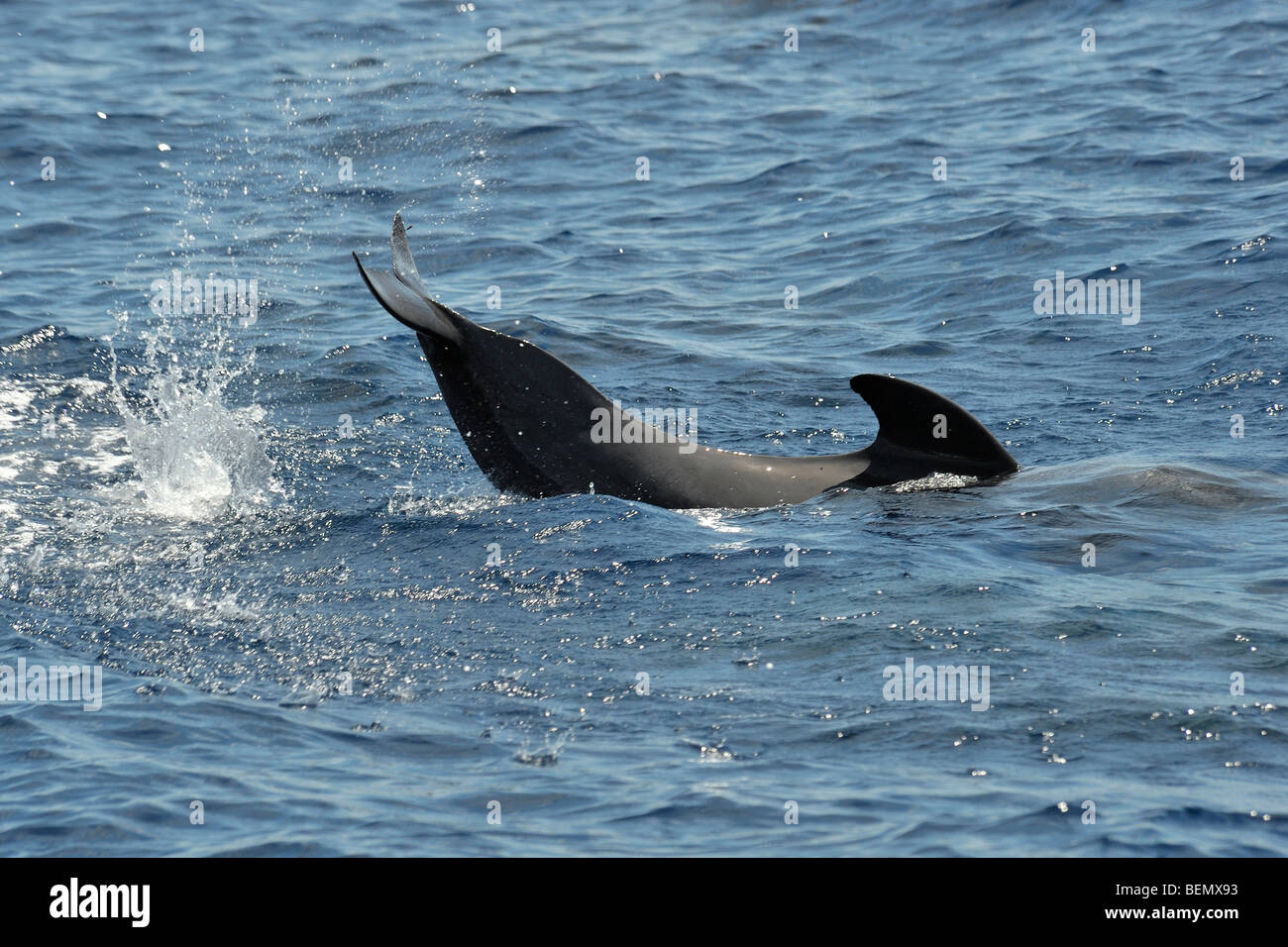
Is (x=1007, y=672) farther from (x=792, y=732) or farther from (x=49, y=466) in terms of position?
(x=49, y=466)

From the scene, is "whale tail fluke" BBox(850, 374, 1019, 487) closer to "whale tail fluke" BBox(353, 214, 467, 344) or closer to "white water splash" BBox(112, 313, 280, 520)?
"whale tail fluke" BBox(353, 214, 467, 344)

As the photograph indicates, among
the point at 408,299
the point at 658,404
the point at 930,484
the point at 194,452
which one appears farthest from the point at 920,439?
the point at 194,452

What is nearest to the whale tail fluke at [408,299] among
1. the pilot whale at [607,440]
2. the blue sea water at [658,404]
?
the pilot whale at [607,440]

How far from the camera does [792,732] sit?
6.97 metres

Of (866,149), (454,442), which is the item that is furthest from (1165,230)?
(454,442)

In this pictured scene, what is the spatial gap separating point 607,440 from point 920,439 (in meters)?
1.91

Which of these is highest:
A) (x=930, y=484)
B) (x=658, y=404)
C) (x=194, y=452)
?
(x=658, y=404)

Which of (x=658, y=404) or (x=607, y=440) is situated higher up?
(x=658, y=404)

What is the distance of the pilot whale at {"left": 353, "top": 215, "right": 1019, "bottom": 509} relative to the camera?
9469 millimetres

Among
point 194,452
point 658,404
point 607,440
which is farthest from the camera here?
point 658,404

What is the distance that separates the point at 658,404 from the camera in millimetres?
13492

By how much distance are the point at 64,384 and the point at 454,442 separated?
3741mm

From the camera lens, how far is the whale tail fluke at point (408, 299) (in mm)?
8962

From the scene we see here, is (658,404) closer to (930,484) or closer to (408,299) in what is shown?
(930,484)
